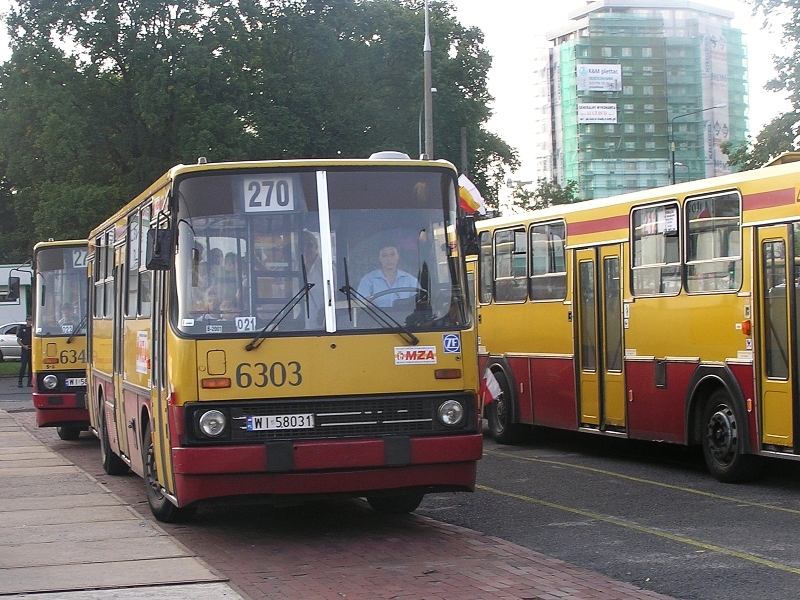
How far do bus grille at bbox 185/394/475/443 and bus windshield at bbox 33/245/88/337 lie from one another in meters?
10.2

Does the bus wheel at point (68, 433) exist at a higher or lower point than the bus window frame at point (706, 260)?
lower

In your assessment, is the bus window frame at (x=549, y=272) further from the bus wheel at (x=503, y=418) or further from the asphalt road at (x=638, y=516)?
the asphalt road at (x=638, y=516)

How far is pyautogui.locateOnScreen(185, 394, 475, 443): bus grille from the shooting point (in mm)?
9102

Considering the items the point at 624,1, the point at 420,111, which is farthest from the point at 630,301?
the point at 624,1

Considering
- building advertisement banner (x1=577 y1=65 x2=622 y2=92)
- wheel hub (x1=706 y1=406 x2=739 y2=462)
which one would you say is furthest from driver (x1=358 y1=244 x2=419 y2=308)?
building advertisement banner (x1=577 y1=65 x2=622 y2=92)

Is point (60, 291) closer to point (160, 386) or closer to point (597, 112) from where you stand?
point (160, 386)

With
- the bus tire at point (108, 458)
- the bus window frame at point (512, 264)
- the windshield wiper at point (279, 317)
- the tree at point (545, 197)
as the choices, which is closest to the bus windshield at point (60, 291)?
the bus tire at point (108, 458)

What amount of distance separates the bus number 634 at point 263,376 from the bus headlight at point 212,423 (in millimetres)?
263

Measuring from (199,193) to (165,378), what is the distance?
4.51 feet

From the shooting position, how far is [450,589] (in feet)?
25.2

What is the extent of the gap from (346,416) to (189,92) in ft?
118

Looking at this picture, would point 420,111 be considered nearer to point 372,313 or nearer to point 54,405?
point 54,405

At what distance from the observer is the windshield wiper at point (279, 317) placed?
30.0 ft

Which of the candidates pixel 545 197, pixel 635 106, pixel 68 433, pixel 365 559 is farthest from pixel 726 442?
pixel 635 106
